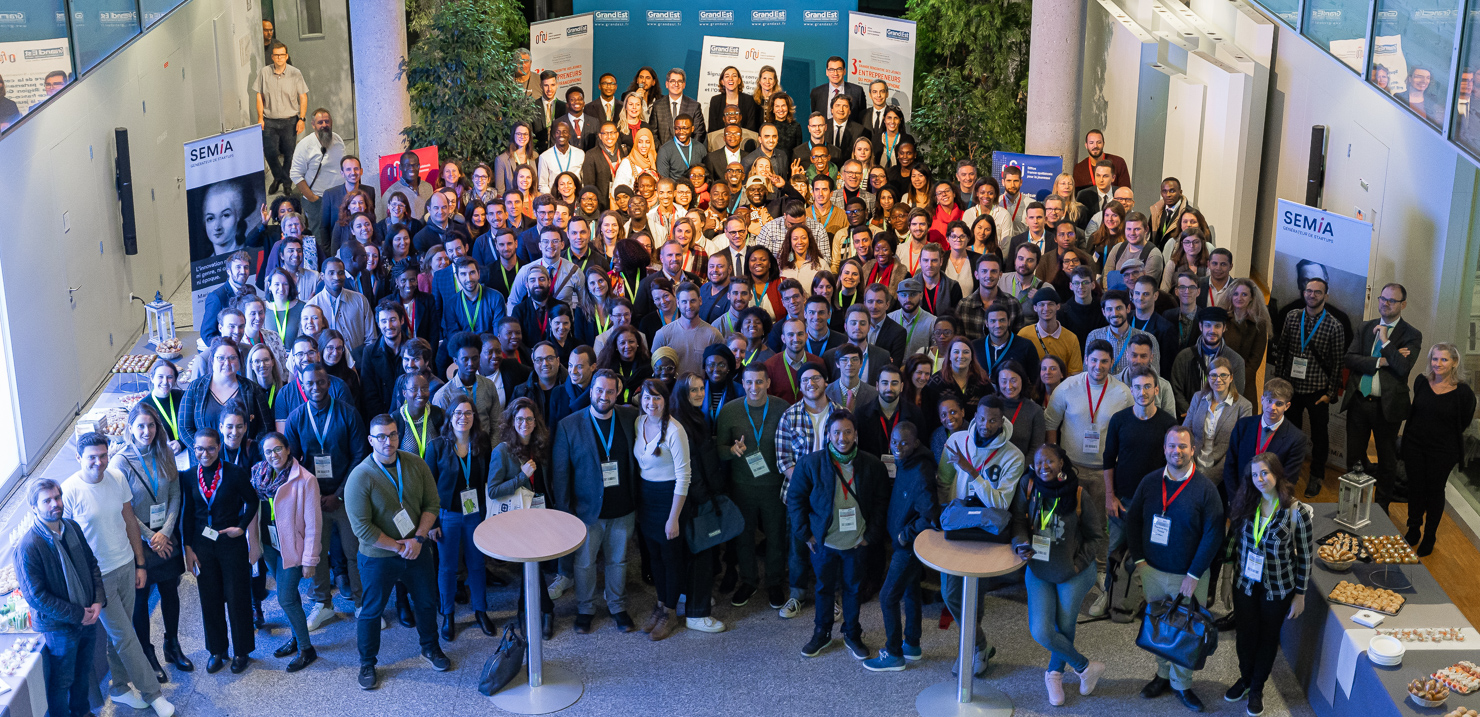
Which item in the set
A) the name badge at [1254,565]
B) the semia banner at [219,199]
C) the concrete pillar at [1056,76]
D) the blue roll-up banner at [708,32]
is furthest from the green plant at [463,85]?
the name badge at [1254,565]

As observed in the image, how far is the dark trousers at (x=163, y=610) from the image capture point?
21.1 ft

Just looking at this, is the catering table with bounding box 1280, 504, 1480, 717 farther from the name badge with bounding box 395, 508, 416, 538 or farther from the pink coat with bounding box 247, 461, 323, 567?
the pink coat with bounding box 247, 461, 323, 567

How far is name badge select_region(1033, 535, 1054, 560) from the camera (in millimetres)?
6125

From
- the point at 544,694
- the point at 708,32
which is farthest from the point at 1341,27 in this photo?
the point at 708,32

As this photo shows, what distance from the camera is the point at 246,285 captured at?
835cm

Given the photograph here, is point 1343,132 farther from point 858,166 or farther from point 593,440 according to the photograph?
point 593,440

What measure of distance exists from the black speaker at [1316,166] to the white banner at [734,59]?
5.70m

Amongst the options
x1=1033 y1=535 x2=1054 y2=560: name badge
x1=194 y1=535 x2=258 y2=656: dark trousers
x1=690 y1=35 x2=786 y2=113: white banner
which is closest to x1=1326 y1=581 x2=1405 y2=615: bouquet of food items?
x1=1033 y1=535 x2=1054 y2=560: name badge

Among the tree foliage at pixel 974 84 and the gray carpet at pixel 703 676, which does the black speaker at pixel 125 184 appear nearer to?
the gray carpet at pixel 703 676

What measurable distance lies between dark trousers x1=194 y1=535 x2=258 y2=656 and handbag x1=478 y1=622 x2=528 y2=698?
1.22 m

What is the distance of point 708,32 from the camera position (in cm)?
1548

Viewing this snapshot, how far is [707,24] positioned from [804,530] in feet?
33.0

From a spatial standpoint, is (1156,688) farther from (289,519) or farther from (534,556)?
(289,519)

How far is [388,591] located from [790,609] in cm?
215
